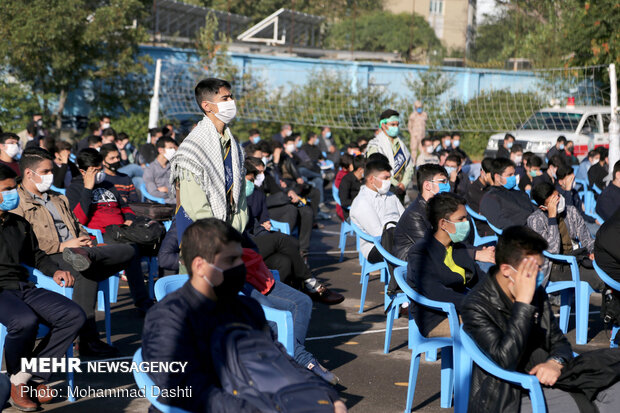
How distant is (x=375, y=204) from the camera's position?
333 inches

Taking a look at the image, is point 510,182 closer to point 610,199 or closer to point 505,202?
point 505,202

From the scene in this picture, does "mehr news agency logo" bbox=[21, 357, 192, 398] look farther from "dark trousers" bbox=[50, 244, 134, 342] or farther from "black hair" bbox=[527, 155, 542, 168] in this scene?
"black hair" bbox=[527, 155, 542, 168]

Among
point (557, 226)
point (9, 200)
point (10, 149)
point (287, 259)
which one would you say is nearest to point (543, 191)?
point (557, 226)

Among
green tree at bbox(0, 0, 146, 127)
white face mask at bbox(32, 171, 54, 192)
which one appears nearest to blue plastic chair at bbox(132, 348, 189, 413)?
white face mask at bbox(32, 171, 54, 192)

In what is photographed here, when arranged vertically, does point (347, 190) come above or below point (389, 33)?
below

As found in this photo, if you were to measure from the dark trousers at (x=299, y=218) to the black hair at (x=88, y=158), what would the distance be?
3504 millimetres

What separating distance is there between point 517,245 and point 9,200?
3331mm

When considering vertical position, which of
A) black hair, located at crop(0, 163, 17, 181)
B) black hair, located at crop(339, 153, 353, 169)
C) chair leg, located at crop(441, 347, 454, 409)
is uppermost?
black hair, located at crop(0, 163, 17, 181)

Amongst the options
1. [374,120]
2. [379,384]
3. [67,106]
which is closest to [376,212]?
[379,384]

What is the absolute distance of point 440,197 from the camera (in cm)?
568

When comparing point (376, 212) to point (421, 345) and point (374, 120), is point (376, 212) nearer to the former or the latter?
point (421, 345)

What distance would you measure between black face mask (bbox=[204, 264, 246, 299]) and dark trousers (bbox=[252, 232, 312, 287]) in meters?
3.58

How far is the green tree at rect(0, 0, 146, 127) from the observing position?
20297 mm

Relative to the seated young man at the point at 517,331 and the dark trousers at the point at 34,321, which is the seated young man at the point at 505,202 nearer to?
the seated young man at the point at 517,331
